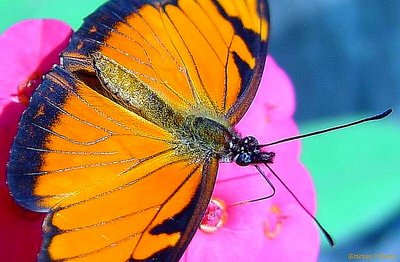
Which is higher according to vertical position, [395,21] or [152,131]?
[152,131]

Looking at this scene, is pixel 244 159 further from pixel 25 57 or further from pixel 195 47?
pixel 25 57

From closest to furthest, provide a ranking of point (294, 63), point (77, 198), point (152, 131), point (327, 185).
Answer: point (77, 198), point (152, 131), point (327, 185), point (294, 63)

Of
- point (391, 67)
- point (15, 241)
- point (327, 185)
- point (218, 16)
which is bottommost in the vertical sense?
point (327, 185)

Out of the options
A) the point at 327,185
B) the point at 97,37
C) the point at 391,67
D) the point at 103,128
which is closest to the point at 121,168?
the point at 103,128

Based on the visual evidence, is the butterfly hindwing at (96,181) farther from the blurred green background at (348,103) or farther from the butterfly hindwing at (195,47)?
the blurred green background at (348,103)

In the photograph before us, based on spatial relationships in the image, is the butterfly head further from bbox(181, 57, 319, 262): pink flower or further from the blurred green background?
the blurred green background

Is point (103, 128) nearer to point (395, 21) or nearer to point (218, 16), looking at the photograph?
point (218, 16)

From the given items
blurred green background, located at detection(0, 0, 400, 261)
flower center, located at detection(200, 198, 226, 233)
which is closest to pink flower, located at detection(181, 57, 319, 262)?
flower center, located at detection(200, 198, 226, 233)
